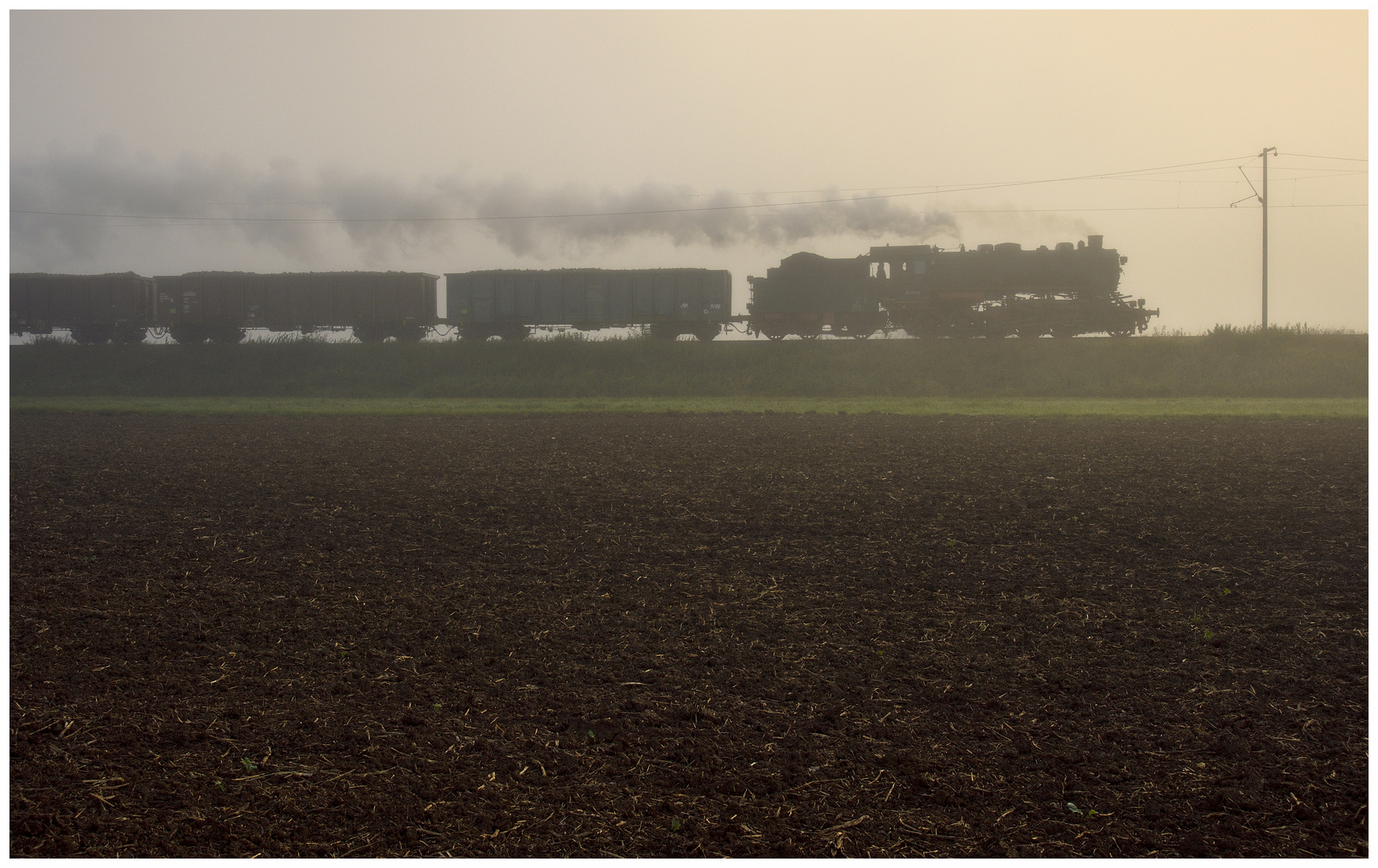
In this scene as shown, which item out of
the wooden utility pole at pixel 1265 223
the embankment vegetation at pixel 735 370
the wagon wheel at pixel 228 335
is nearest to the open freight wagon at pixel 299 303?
the wagon wheel at pixel 228 335

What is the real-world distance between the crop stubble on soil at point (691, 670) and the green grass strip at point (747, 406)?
12.3 meters

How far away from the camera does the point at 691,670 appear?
235 inches

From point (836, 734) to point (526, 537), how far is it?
5.33 m

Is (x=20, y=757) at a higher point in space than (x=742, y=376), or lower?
lower

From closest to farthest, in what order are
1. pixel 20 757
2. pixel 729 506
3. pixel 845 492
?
1. pixel 20 757
2. pixel 729 506
3. pixel 845 492

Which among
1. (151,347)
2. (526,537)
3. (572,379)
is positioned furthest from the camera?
(151,347)

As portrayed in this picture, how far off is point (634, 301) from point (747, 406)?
14857mm

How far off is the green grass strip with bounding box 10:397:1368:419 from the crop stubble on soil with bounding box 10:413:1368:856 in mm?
12317

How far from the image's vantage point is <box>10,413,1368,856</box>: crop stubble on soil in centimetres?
426

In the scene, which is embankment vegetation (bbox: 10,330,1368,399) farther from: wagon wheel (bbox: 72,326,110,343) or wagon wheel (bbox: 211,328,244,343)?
wagon wheel (bbox: 72,326,110,343)

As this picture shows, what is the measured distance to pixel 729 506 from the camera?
11250mm

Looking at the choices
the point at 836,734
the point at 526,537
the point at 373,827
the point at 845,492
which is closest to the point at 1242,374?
the point at 845,492

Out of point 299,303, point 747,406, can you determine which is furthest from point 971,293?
point 299,303

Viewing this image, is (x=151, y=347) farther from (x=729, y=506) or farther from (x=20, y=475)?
(x=729, y=506)
